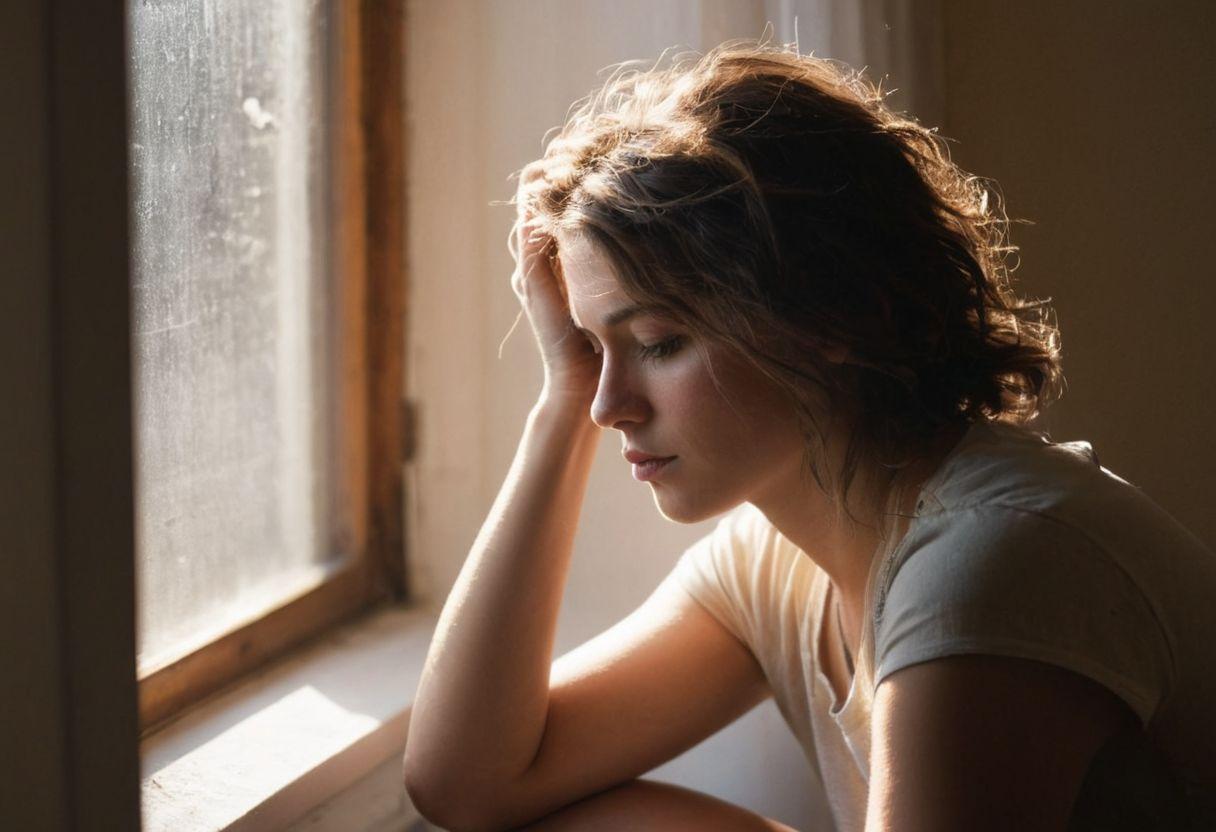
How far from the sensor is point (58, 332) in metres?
0.73

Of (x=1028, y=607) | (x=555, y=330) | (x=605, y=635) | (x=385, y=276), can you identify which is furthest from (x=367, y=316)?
(x=1028, y=607)

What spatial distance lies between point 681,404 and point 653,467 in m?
0.07

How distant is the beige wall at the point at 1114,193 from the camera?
150 centimetres

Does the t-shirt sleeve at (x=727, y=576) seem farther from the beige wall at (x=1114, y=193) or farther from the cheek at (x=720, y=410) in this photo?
the beige wall at (x=1114, y=193)

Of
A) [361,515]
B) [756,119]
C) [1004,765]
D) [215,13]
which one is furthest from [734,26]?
[1004,765]

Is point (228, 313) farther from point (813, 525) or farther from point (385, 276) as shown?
point (813, 525)

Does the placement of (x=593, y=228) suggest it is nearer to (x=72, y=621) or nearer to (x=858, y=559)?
(x=858, y=559)

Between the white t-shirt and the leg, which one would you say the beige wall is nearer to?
the white t-shirt

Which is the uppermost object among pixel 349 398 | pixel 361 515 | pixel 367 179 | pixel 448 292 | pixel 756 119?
pixel 756 119

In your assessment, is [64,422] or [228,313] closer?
[64,422]

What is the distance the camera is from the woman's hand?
1259 millimetres

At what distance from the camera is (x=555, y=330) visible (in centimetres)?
127

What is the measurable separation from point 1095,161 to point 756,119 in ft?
2.28

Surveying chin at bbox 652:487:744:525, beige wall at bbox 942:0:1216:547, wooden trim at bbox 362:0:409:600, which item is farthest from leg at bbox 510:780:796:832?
→ beige wall at bbox 942:0:1216:547
